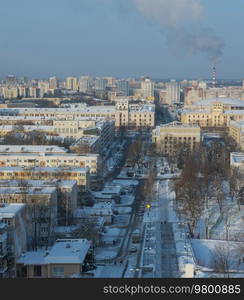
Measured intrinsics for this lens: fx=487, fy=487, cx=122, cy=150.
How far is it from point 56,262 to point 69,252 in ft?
0.58

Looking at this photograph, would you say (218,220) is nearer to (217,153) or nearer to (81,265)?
(81,265)

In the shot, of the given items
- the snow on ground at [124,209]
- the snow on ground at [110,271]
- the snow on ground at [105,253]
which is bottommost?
the snow on ground at [105,253]

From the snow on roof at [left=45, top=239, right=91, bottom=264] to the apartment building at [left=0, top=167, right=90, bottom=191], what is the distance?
2.42 m

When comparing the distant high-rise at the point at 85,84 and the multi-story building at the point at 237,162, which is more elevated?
the distant high-rise at the point at 85,84

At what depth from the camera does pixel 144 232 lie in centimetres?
515

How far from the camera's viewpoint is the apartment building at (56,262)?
3855 mm

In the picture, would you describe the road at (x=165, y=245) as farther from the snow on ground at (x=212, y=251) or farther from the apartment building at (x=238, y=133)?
the apartment building at (x=238, y=133)

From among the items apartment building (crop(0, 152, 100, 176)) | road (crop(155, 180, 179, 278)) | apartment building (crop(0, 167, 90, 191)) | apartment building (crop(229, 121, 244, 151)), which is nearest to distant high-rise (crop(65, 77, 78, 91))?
apartment building (crop(229, 121, 244, 151))

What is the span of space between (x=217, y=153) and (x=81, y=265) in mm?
6079

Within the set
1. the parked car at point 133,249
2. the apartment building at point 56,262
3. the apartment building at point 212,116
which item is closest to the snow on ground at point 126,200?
the parked car at point 133,249

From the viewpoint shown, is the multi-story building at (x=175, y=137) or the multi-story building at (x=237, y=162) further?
the multi-story building at (x=175, y=137)

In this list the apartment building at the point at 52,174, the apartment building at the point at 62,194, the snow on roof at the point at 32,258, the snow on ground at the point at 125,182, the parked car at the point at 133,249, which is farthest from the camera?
the snow on ground at the point at 125,182

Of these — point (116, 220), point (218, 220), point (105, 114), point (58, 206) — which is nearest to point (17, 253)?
point (58, 206)

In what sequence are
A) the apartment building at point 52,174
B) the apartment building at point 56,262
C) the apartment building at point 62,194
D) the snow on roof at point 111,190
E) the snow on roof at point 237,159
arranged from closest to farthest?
1. the apartment building at point 56,262
2. the apartment building at point 62,194
3. the apartment building at point 52,174
4. the snow on roof at point 111,190
5. the snow on roof at point 237,159
